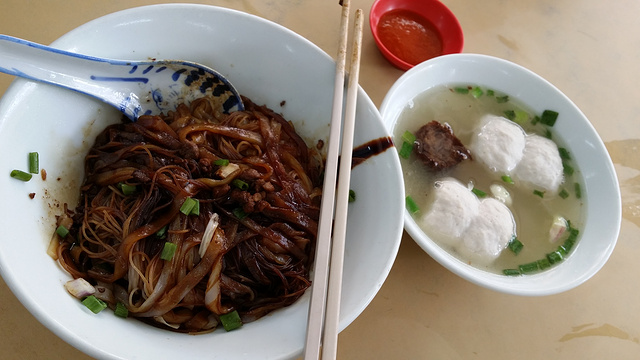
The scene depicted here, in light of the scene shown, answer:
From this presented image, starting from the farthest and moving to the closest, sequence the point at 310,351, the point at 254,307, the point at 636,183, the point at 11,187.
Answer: the point at 636,183
the point at 254,307
the point at 11,187
the point at 310,351

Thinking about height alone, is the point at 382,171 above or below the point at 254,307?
above

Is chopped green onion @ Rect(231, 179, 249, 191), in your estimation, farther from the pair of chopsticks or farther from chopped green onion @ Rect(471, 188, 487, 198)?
chopped green onion @ Rect(471, 188, 487, 198)

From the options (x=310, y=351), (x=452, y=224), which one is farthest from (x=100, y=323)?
(x=452, y=224)

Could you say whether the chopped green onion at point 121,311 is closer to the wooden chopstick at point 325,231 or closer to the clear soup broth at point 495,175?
the wooden chopstick at point 325,231

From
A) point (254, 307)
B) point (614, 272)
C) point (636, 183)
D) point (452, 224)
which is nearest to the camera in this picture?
point (254, 307)

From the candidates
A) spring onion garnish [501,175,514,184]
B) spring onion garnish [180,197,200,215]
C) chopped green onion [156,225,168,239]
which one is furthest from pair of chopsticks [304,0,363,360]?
spring onion garnish [501,175,514,184]

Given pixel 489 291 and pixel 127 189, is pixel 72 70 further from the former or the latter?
pixel 489 291

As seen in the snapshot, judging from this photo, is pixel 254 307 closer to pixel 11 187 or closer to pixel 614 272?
pixel 11 187
